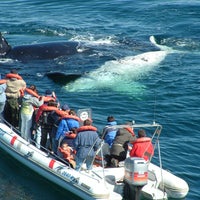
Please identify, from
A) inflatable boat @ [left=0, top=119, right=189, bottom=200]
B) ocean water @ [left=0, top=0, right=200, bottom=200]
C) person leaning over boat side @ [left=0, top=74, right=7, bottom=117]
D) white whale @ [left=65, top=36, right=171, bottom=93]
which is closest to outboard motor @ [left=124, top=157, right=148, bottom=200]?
inflatable boat @ [left=0, top=119, right=189, bottom=200]

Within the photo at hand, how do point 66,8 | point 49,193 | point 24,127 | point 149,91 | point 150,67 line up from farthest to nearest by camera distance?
point 66,8 < point 150,67 < point 149,91 < point 24,127 < point 49,193

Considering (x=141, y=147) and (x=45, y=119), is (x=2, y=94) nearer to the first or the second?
(x=45, y=119)

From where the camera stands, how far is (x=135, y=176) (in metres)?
18.7

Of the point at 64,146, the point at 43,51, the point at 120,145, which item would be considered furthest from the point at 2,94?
the point at 43,51

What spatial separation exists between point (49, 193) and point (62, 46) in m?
16.2

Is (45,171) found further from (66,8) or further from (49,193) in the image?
(66,8)

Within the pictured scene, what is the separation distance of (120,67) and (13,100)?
10.8 metres

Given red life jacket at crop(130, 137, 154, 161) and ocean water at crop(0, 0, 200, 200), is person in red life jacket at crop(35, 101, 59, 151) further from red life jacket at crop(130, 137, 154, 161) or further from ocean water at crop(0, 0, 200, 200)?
red life jacket at crop(130, 137, 154, 161)

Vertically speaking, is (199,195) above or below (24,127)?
below

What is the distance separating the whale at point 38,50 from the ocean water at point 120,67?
17.5 inches

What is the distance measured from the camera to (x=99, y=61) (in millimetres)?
34688

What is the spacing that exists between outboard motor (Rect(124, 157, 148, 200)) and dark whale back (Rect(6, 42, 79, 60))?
17.1 metres

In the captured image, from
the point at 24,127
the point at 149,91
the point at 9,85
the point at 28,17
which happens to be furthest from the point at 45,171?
the point at 28,17

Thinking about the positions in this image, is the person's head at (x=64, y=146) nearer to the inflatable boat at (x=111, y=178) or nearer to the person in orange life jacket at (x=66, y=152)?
the person in orange life jacket at (x=66, y=152)
